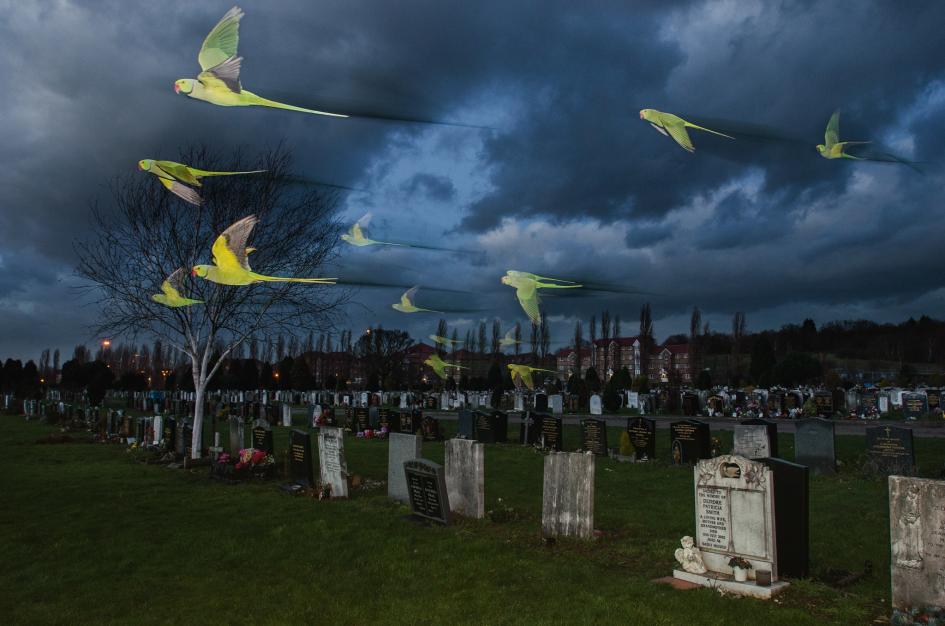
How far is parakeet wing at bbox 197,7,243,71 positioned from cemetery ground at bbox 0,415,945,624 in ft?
17.0

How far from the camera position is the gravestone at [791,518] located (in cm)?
668

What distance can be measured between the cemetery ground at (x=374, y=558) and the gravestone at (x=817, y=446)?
0.43 metres

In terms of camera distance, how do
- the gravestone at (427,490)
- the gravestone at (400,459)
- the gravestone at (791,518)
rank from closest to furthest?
the gravestone at (791,518) < the gravestone at (427,490) < the gravestone at (400,459)

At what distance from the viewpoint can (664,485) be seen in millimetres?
12992

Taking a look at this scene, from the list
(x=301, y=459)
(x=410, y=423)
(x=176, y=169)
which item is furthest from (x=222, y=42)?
(x=410, y=423)

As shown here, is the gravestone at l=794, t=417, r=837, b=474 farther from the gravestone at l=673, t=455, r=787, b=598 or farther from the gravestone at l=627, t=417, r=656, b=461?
the gravestone at l=673, t=455, r=787, b=598

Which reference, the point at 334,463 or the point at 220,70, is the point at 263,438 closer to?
the point at 334,463

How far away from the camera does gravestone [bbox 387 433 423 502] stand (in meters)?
11.0

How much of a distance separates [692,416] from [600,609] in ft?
101

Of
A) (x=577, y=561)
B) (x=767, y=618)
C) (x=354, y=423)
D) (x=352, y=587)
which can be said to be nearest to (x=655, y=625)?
(x=767, y=618)

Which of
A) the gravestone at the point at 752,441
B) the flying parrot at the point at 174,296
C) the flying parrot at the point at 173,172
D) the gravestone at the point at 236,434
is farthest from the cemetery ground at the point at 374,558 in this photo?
the flying parrot at the point at 173,172

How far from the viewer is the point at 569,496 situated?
8664mm

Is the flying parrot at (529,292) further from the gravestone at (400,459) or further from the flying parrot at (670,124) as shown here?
the gravestone at (400,459)

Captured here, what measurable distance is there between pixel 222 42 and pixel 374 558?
6.00 metres
